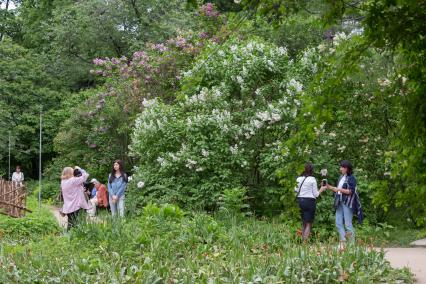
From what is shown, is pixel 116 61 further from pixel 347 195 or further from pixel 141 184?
pixel 347 195

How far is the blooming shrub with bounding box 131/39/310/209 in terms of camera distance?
12695mm

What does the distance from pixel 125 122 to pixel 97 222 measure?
37.7 ft

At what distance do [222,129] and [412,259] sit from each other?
5.10 m

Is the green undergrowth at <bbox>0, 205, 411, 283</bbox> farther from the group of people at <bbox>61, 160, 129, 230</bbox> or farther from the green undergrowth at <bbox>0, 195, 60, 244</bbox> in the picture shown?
the green undergrowth at <bbox>0, 195, 60, 244</bbox>

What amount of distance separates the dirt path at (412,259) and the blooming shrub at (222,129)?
313 cm

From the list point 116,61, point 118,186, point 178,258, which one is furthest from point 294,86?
point 116,61

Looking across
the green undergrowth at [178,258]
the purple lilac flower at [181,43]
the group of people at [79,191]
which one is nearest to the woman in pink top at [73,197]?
the group of people at [79,191]

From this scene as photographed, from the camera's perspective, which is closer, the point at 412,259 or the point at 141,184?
the point at 412,259

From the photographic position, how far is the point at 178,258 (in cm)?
708

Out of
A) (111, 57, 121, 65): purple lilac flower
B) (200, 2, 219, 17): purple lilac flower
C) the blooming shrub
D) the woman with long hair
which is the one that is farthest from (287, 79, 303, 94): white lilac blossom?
(111, 57, 121, 65): purple lilac flower

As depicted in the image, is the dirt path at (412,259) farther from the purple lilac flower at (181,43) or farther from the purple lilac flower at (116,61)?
the purple lilac flower at (116,61)

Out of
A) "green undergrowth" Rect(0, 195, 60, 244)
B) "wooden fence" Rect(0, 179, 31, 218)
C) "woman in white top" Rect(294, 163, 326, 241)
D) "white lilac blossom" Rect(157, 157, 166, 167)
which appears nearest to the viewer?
"woman in white top" Rect(294, 163, 326, 241)

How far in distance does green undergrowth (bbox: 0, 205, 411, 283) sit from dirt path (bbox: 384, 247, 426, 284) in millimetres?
714

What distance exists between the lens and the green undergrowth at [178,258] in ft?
19.8
